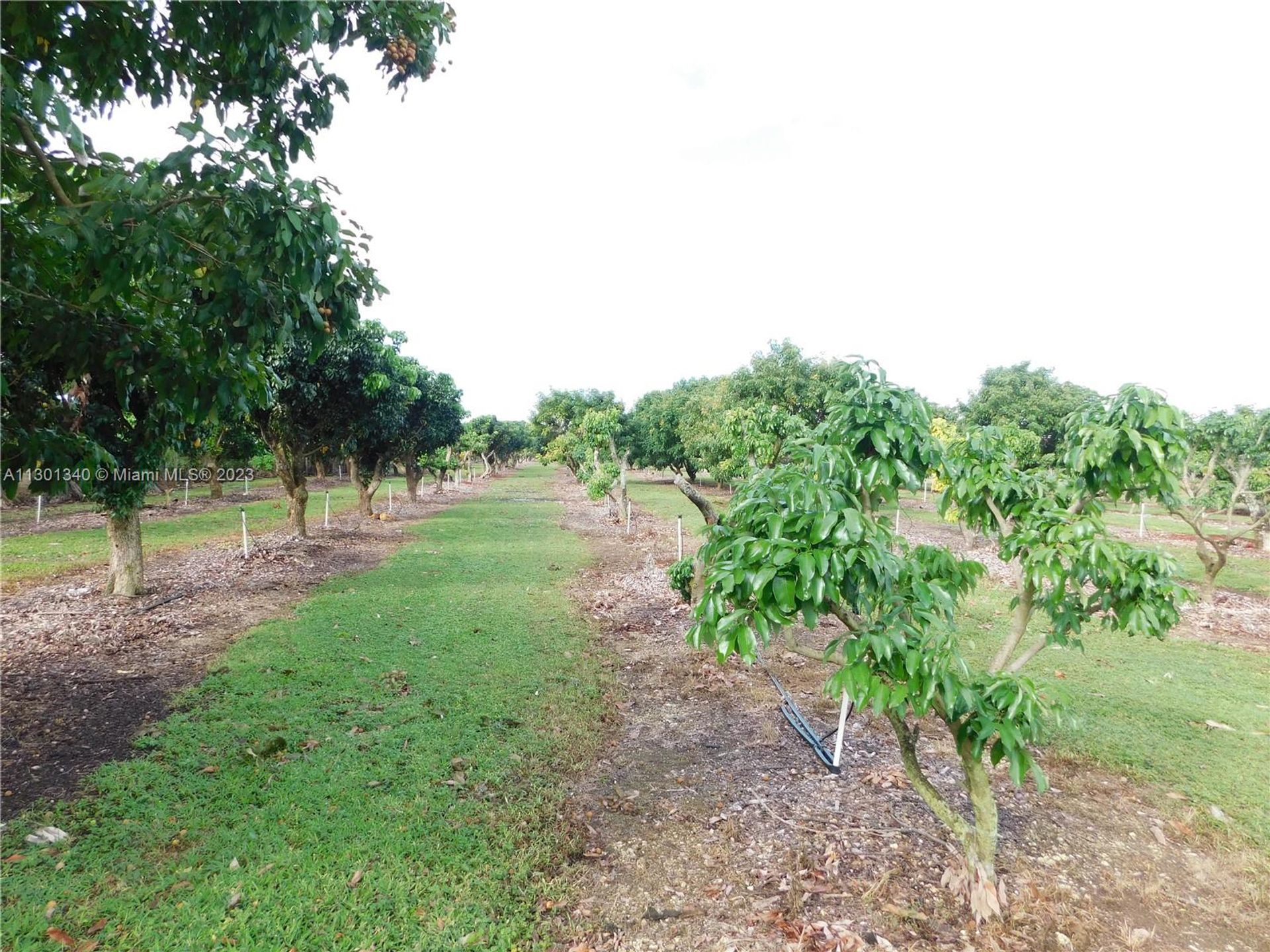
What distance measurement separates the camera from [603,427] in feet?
73.6

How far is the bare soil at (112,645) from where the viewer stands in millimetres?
4848

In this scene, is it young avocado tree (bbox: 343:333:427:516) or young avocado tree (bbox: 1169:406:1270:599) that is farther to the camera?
young avocado tree (bbox: 343:333:427:516)

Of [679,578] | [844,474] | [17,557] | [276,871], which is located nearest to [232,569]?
[17,557]

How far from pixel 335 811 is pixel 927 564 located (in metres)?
4.12

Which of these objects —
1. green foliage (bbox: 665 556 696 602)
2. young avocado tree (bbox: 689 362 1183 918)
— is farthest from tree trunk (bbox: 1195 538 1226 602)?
young avocado tree (bbox: 689 362 1183 918)

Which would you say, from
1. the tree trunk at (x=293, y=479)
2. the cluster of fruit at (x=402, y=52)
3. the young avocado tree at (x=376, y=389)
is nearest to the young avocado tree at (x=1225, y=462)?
the cluster of fruit at (x=402, y=52)

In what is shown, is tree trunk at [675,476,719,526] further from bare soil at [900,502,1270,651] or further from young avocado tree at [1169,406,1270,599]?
young avocado tree at [1169,406,1270,599]

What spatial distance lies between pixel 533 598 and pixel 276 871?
7242 mm

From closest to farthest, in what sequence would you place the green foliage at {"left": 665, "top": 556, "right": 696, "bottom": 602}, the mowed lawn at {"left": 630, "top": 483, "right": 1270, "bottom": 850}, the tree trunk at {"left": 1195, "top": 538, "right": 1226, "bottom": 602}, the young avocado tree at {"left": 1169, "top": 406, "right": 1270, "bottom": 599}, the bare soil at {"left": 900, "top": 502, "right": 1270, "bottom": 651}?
the mowed lawn at {"left": 630, "top": 483, "right": 1270, "bottom": 850} → the green foliage at {"left": 665, "top": 556, "right": 696, "bottom": 602} → the bare soil at {"left": 900, "top": 502, "right": 1270, "bottom": 651} → the tree trunk at {"left": 1195, "top": 538, "right": 1226, "bottom": 602} → the young avocado tree at {"left": 1169, "top": 406, "right": 1270, "bottom": 599}

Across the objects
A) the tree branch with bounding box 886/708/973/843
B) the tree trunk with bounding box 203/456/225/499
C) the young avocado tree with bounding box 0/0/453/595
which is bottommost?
the tree branch with bounding box 886/708/973/843

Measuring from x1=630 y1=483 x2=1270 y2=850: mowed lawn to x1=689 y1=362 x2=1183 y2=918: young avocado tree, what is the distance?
0.57 m

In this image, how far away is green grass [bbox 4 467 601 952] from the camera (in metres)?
3.15

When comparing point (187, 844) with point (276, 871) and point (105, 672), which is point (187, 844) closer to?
point (276, 871)

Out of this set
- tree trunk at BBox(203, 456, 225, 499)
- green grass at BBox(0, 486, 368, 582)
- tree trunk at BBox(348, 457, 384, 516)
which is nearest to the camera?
green grass at BBox(0, 486, 368, 582)
